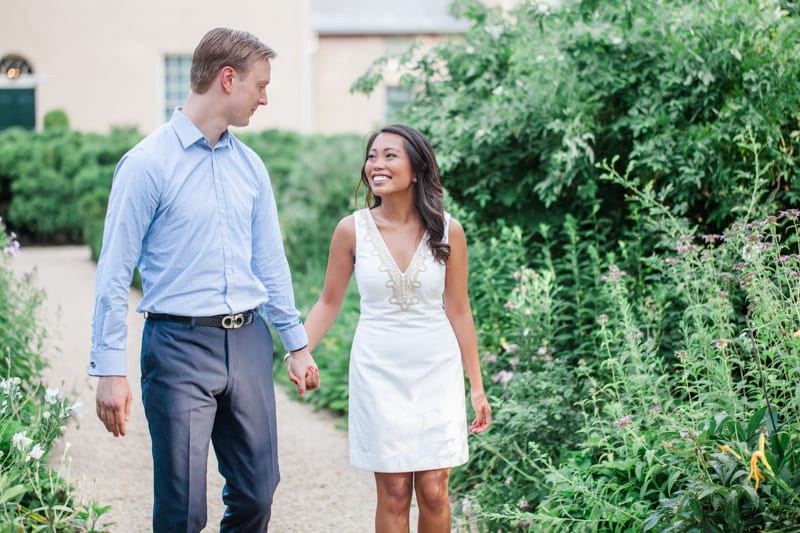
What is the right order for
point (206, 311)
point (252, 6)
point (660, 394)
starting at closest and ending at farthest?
point (206, 311), point (660, 394), point (252, 6)

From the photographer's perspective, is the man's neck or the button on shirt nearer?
the button on shirt

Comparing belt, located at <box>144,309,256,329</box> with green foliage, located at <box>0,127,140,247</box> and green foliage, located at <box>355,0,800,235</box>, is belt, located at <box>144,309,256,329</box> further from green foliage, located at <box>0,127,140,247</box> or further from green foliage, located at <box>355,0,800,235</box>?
green foliage, located at <box>0,127,140,247</box>

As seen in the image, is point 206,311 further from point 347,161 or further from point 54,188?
point 54,188

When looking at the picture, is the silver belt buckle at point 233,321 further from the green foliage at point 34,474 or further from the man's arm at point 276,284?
the green foliage at point 34,474

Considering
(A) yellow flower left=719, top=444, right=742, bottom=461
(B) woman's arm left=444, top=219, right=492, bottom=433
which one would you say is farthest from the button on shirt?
(A) yellow flower left=719, top=444, right=742, bottom=461

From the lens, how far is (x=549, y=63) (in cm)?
543

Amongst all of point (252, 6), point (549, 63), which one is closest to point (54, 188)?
point (252, 6)

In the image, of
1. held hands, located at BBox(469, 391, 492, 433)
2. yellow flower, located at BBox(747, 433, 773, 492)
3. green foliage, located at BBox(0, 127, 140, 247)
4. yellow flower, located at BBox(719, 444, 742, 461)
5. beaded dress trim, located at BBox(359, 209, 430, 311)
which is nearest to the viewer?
yellow flower, located at BBox(747, 433, 773, 492)

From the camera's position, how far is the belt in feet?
10.7

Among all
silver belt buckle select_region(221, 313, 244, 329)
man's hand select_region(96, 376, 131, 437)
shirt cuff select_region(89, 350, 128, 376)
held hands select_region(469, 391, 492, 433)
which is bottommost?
held hands select_region(469, 391, 492, 433)

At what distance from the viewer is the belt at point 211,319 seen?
128 inches

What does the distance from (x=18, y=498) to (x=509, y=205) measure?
3399mm

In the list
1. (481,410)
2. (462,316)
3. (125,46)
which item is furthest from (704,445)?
(125,46)

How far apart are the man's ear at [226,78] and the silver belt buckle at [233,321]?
804 millimetres
